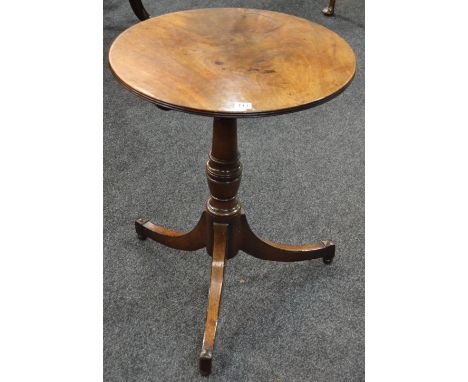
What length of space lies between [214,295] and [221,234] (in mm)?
173

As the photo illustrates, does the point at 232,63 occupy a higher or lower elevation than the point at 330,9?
higher

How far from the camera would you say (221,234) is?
1405 millimetres

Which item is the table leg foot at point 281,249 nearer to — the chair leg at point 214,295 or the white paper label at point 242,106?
the chair leg at point 214,295

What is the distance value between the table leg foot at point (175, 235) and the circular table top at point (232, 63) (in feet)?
1.63

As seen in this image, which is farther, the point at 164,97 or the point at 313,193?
the point at 313,193

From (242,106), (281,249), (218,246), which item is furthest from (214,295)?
(242,106)

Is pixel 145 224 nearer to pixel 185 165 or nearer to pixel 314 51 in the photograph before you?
pixel 185 165

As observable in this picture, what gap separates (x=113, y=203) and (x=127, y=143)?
417mm

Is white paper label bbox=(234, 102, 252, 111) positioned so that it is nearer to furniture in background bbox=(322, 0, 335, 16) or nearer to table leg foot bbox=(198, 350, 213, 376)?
table leg foot bbox=(198, 350, 213, 376)

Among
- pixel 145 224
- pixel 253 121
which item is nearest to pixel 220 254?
pixel 145 224

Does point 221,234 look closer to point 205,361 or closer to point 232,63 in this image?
point 205,361

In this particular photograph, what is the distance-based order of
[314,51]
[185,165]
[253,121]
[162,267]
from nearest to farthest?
1. [314,51]
2. [162,267]
3. [185,165]
4. [253,121]

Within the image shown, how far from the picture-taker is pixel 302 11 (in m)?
3.41

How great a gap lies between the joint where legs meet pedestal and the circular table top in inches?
7.0
